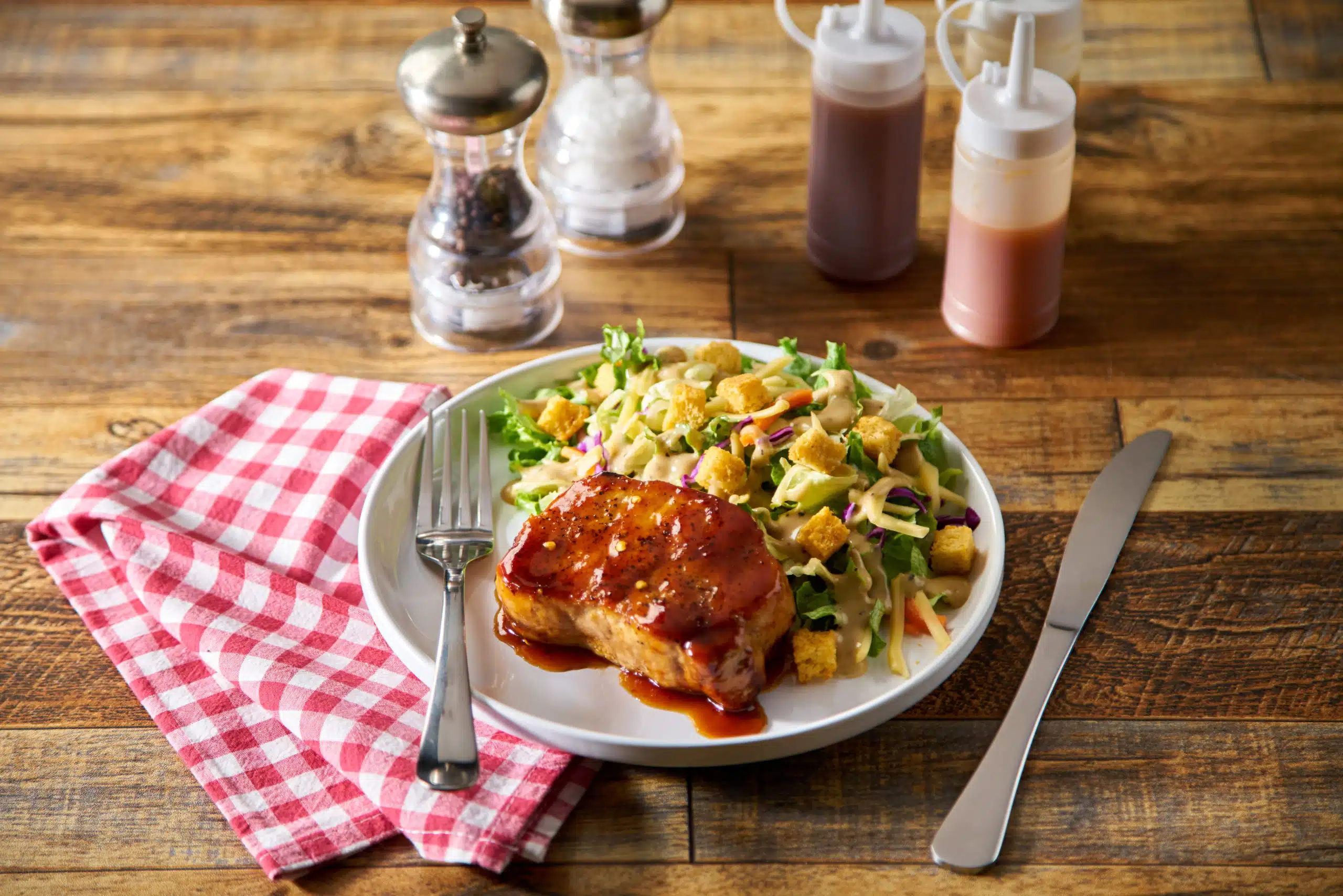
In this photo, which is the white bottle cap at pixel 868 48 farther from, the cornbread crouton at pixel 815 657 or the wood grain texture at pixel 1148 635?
the cornbread crouton at pixel 815 657

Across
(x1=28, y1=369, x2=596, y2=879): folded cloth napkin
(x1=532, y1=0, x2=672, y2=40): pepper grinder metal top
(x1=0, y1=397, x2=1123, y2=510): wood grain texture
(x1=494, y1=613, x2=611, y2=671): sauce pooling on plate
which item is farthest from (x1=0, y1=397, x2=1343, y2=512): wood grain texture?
(x1=532, y1=0, x2=672, y2=40): pepper grinder metal top

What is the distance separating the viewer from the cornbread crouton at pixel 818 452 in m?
2.13

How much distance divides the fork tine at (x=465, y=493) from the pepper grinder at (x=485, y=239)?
1.72ft

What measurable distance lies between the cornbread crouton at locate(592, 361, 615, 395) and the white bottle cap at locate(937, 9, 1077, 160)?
82 centimetres

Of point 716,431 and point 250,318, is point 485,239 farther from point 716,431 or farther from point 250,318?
point 716,431

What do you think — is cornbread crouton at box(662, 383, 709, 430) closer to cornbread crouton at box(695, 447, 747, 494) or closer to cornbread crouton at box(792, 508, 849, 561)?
cornbread crouton at box(695, 447, 747, 494)

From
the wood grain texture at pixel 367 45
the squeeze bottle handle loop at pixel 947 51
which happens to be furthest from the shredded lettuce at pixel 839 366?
the wood grain texture at pixel 367 45

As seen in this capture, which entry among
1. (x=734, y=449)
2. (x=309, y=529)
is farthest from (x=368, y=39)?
(x=734, y=449)

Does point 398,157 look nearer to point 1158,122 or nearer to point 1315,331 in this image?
point 1158,122

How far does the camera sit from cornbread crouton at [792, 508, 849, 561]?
2.08m

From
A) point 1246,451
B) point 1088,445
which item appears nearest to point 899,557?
point 1088,445

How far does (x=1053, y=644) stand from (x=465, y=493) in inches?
39.8

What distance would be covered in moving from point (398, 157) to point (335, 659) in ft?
5.59

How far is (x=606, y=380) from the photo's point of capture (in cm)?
248
